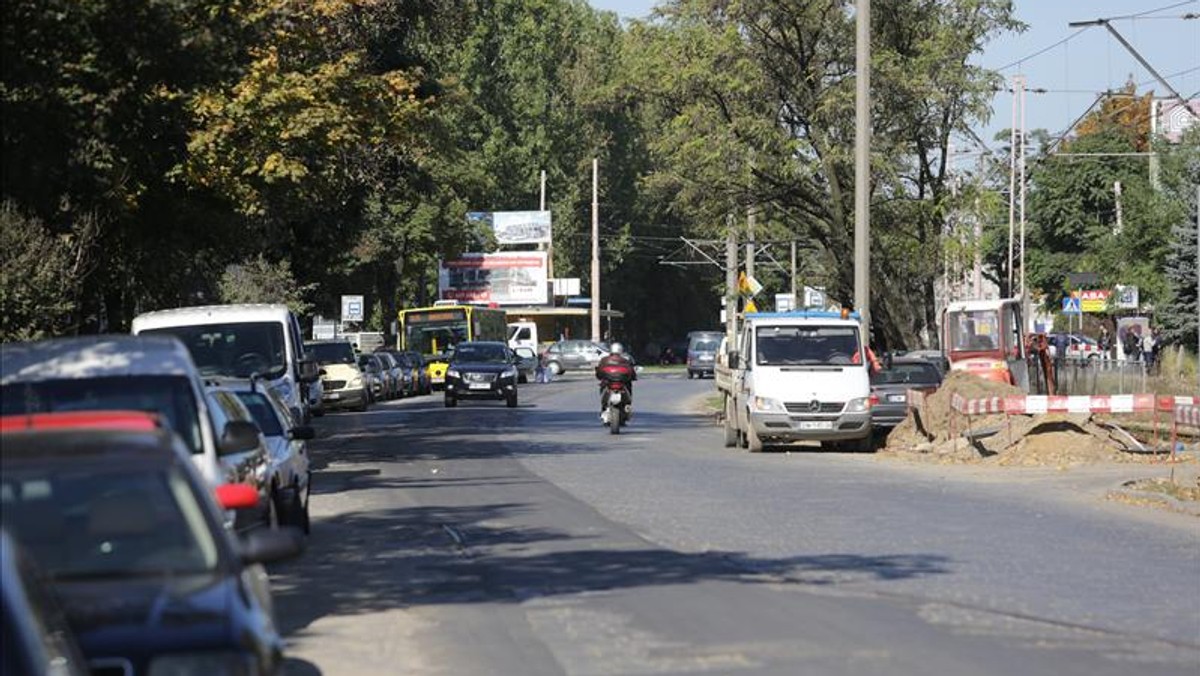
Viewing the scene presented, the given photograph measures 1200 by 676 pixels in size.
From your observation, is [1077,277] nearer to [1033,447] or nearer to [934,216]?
[934,216]

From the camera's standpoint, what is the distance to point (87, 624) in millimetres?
6809

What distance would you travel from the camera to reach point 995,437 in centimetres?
3086

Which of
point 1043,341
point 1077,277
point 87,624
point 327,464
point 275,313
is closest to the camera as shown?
point 87,624

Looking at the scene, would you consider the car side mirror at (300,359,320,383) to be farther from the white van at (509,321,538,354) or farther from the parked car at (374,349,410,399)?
the white van at (509,321,538,354)

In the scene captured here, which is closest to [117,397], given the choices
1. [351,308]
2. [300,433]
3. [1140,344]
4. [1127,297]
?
[300,433]

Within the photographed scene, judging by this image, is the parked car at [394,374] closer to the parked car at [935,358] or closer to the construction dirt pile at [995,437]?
the parked car at [935,358]

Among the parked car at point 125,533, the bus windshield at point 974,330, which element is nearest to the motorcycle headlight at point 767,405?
the bus windshield at point 974,330

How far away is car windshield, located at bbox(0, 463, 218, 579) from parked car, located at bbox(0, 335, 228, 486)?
4.03 m

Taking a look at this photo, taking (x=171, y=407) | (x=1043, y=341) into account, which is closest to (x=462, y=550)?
(x=171, y=407)

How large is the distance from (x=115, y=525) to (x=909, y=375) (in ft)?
98.8

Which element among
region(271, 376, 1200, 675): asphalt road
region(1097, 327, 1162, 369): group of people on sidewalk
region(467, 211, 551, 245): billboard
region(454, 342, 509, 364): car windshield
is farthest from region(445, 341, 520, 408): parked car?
region(467, 211, 551, 245): billboard

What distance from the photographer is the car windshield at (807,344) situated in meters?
31.9

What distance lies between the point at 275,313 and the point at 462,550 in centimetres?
998

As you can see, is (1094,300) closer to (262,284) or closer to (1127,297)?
(1127,297)
